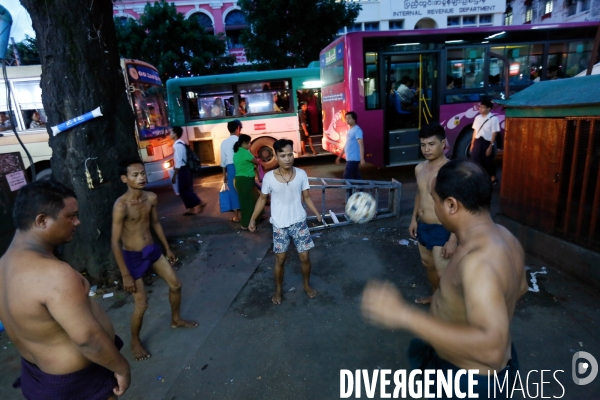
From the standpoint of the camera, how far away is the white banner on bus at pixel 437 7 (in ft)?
82.8

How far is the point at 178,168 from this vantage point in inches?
265

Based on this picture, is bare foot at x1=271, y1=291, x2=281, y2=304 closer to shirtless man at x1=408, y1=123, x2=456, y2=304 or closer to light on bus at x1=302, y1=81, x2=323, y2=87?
shirtless man at x1=408, y1=123, x2=456, y2=304

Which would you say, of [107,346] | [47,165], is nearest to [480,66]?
[107,346]

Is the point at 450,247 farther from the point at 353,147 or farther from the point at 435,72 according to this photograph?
the point at 435,72

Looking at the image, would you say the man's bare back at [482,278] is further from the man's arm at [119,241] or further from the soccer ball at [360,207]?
the soccer ball at [360,207]

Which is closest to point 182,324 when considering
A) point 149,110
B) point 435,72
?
point 149,110

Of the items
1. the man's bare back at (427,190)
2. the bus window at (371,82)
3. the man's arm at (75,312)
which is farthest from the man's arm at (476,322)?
the bus window at (371,82)

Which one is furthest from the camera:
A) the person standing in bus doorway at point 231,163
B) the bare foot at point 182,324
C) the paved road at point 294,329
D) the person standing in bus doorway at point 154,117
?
the person standing in bus doorway at point 154,117

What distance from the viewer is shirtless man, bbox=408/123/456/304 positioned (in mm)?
3061

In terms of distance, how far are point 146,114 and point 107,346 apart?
27.5ft

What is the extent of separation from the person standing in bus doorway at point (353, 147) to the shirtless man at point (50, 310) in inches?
202

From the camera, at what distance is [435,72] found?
27.8 feet

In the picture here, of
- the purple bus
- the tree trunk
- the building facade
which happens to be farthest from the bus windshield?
the building facade

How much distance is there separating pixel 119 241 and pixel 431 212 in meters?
2.73
